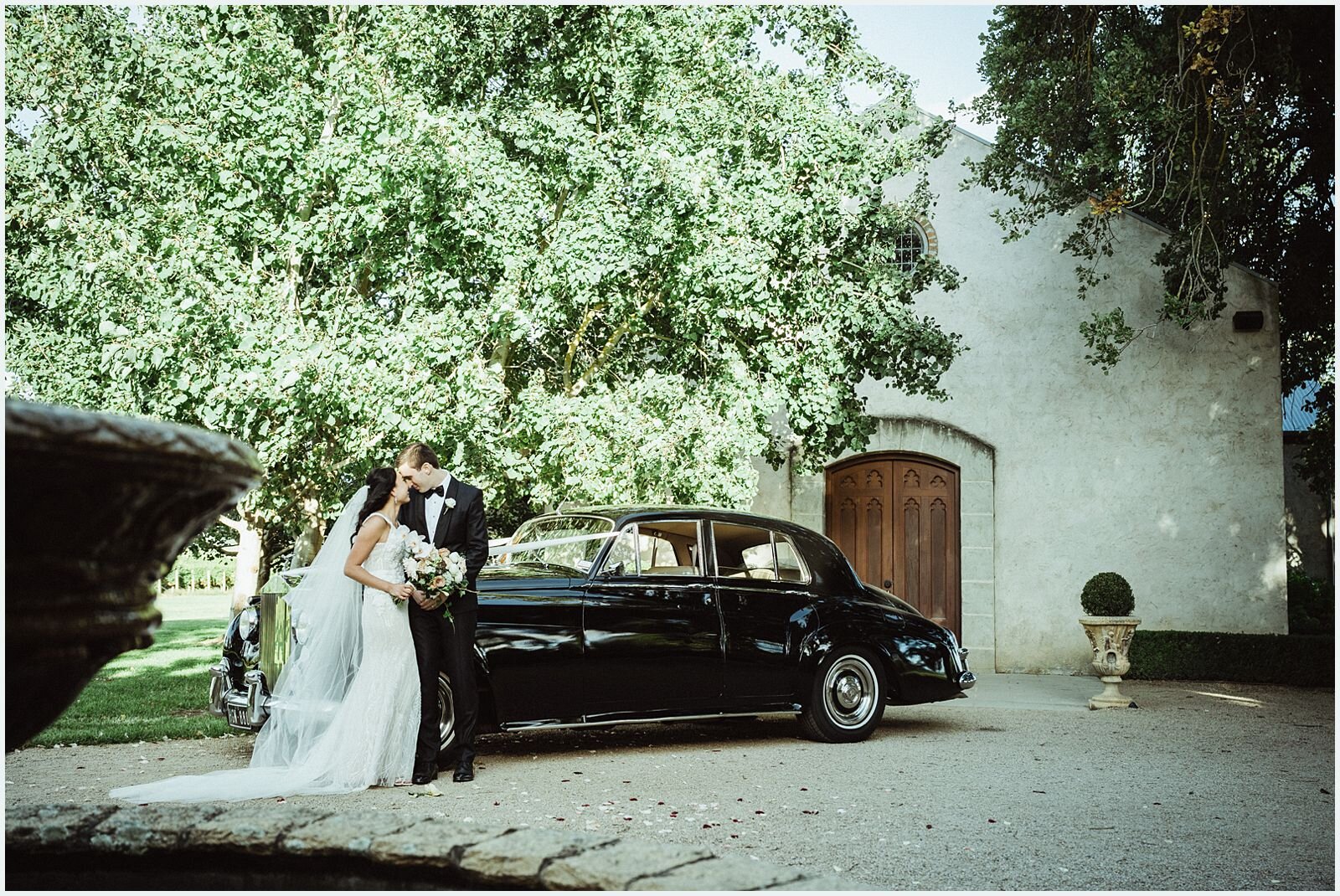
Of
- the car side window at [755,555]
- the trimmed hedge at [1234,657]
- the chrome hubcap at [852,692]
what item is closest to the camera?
the car side window at [755,555]

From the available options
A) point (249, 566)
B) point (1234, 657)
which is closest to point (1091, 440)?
point (1234, 657)

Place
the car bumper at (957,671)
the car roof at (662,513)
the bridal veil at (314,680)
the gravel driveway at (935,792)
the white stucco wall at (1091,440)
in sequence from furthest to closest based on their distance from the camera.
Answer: the white stucco wall at (1091,440) < the car bumper at (957,671) < the car roof at (662,513) < the bridal veil at (314,680) < the gravel driveway at (935,792)

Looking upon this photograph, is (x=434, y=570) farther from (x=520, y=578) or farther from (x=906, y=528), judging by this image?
(x=906, y=528)

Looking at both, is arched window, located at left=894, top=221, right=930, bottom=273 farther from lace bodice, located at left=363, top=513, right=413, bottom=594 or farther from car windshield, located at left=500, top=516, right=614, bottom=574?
lace bodice, located at left=363, top=513, right=413, bottom=594

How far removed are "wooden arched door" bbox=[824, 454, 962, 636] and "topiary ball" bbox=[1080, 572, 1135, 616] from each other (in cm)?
348

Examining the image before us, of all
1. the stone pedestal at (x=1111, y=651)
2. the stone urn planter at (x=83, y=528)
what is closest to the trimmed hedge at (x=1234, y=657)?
the stone pedestal at (x=1111, y=651)

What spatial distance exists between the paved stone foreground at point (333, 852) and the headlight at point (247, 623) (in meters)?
4.84

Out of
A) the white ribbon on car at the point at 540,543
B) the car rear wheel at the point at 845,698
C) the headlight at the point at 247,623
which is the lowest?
the car rear wheel at the point at 845,698

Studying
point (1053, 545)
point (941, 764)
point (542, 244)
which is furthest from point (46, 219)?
point (1053, 545)

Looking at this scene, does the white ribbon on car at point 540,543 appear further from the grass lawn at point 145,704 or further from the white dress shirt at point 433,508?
the grass lawn at point 145,704

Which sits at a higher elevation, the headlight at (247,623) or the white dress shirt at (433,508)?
the white dress shirt at (433,508)

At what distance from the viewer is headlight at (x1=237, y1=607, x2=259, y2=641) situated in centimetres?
768

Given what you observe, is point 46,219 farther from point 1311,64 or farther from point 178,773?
point 1311,64

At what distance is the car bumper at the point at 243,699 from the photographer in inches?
287
